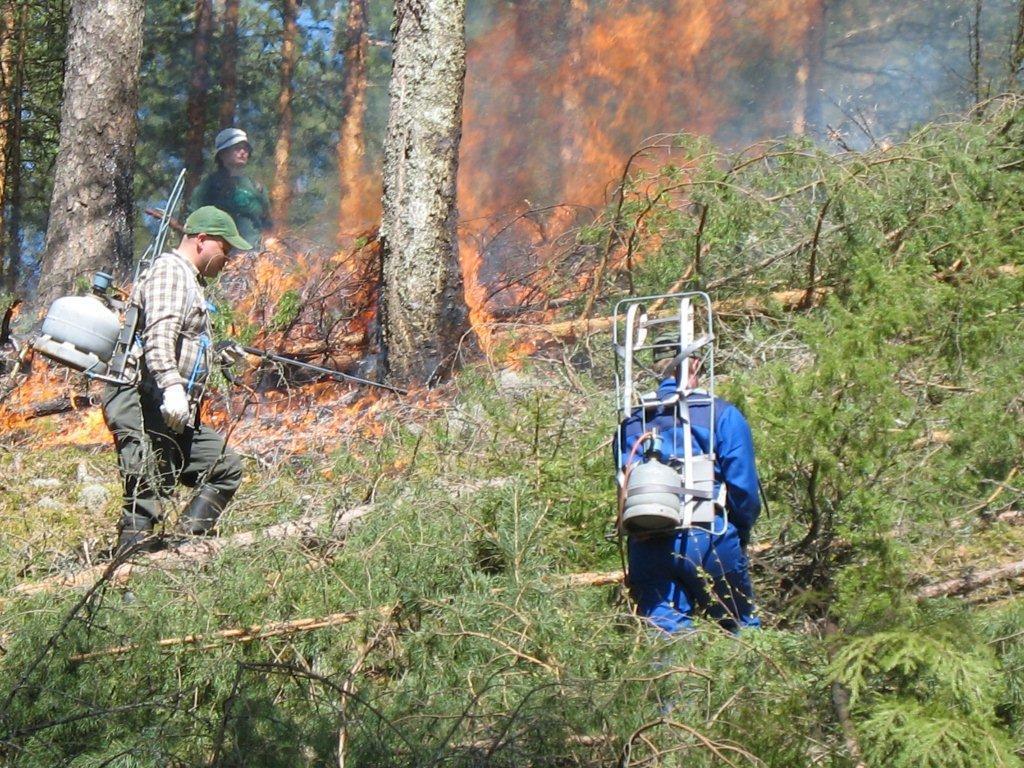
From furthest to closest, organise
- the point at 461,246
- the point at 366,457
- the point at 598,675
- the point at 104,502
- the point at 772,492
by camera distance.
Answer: the point at 461,246
the point at 104,502
the point at 366,457
the point at 772,492
the point at 598,675

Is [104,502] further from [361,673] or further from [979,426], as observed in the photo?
[979,426]

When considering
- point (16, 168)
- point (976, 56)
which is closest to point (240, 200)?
point (16, 168)

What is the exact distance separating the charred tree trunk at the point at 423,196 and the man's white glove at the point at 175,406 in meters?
3.85

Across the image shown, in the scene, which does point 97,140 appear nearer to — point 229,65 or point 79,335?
point 229,65

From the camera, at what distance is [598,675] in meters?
4.55

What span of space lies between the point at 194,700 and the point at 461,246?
25.3 ft

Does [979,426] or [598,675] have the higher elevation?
[979,426]

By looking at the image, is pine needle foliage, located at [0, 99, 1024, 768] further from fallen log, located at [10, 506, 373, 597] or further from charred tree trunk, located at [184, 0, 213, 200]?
charred tree trunk, located at [184, 0, 213, 200]

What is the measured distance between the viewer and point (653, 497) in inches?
184

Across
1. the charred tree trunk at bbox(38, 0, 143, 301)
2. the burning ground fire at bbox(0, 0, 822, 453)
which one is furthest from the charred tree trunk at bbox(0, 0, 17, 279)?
the burning ground fire at bbox(0, 0, 822, 453)

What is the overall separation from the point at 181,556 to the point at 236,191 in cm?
893

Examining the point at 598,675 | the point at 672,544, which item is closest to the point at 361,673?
the point at 598,675

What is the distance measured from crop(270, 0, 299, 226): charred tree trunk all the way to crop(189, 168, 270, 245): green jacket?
183 millimetres

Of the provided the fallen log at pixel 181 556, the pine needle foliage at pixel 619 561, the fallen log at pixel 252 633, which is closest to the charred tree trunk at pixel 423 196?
the pine needle foliage at pixel 619 561
